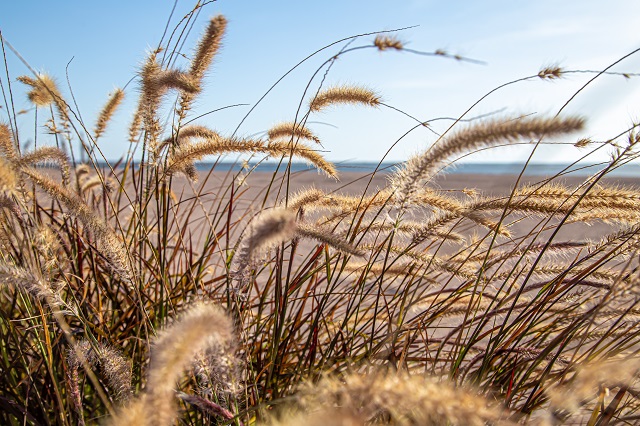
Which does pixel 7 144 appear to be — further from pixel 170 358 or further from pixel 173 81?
pixel 170 358

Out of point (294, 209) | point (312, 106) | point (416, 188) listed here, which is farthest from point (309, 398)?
point (312, 106)

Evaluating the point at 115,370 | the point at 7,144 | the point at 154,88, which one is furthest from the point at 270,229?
the point at 7,144

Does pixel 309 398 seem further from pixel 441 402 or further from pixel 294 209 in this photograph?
pixel 294 209

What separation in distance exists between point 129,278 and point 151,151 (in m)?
0.55

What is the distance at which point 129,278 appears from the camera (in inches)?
56.0

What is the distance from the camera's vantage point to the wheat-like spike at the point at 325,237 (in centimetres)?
117

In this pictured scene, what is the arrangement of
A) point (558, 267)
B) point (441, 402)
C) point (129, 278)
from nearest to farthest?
1. point (441, 402)
2. point (129, 278)
3. point (558, 267)

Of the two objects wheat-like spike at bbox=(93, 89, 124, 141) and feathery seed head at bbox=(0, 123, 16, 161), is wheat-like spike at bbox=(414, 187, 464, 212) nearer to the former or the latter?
feathery seed head at bbox=(0, 123, 16, 161)

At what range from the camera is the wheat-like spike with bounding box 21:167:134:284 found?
1379 mm

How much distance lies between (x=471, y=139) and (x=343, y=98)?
2.80 feet

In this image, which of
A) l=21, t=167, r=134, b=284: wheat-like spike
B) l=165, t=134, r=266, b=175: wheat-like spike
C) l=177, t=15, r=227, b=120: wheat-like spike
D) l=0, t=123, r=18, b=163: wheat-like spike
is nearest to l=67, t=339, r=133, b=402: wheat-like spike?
l=21, t=167, r=134, b=284: wheat-like spike

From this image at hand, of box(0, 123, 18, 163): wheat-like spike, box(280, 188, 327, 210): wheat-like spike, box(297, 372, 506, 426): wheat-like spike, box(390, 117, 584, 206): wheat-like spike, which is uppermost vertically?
box(0, 123, 18, 163): wheat-like spike

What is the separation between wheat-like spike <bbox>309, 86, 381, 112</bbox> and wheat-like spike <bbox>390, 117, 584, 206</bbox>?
58 centimetres

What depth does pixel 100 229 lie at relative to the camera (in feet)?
4.51
